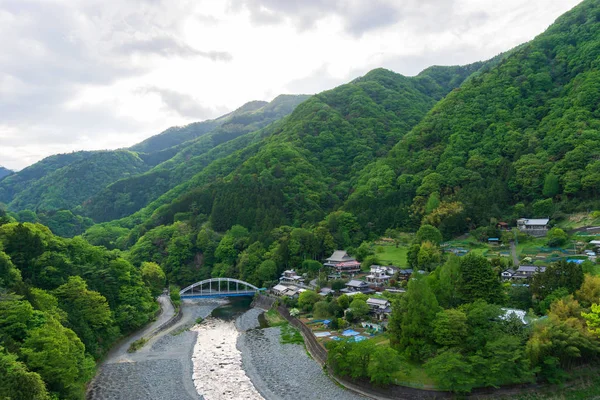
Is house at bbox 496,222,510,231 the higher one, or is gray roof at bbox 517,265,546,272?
house at bbox 496,222,510,231

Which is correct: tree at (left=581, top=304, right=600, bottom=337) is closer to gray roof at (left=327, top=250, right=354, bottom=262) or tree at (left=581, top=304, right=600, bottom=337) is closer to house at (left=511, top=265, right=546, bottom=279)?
house at (left=511, top=265, right=546, bottom=279)

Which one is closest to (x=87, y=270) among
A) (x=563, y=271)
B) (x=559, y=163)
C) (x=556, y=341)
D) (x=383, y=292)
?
(x=383, y=292)

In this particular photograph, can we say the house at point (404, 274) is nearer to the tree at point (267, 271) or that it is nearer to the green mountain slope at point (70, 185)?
the tree at point (267, 271)

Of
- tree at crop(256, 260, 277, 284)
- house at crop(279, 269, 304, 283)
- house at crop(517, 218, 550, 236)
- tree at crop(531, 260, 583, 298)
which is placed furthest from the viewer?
tree at crop(256, 260, 277, 284)

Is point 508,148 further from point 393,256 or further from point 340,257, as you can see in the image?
point 340,257

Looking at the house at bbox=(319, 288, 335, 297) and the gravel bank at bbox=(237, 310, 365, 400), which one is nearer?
the gravel bank at bbox=(237, 310, 365, 400)

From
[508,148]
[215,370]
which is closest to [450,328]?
[215,370]

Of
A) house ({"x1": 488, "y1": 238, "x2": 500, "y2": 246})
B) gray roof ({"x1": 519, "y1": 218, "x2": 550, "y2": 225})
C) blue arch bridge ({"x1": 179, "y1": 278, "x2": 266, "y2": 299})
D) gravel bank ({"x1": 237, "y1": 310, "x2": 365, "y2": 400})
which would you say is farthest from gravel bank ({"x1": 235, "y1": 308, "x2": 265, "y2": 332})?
gray roof ({"x1": 519, "y1": 218, "x2": 550, "y2": 225})
